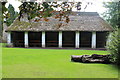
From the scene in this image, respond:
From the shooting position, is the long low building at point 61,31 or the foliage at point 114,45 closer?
the foliage at point 114,45

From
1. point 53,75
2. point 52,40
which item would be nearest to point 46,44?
point 52,40

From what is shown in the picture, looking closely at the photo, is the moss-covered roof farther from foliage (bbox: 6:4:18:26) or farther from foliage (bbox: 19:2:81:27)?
foliage (bbox: 19:2:81:27)

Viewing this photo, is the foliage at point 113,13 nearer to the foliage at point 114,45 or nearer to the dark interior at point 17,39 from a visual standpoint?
the dark interior at point 17,39

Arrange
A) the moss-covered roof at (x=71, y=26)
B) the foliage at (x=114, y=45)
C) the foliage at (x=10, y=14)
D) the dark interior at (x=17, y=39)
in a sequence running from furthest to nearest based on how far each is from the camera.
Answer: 1. the dark interior at (x=17, y=39)
2. the moss-covered roof at (x=71, y=26)
3. the foliage at (x=114, y=45)
4. the foliage at (x=10, y=14)

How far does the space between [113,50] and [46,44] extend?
14.1 metres

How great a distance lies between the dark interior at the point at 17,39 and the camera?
20.9 m

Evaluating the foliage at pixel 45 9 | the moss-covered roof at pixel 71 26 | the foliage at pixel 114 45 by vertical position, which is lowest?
the foliage at pixel 114 45

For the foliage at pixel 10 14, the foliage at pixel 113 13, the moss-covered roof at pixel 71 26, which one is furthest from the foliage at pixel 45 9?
the foliage at pixel 113 13

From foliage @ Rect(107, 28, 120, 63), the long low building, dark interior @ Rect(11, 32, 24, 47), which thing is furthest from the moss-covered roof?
foliage @ Rect(107, 28, 120, 63)

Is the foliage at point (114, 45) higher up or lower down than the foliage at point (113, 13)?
Answer: lower down

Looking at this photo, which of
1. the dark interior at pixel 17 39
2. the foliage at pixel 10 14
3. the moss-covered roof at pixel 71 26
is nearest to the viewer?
the foliage at pixel 10 14

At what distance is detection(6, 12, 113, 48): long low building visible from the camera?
19.9 metres

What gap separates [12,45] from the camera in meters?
20.2

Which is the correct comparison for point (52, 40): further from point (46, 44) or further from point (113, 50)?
point (113, 50)
